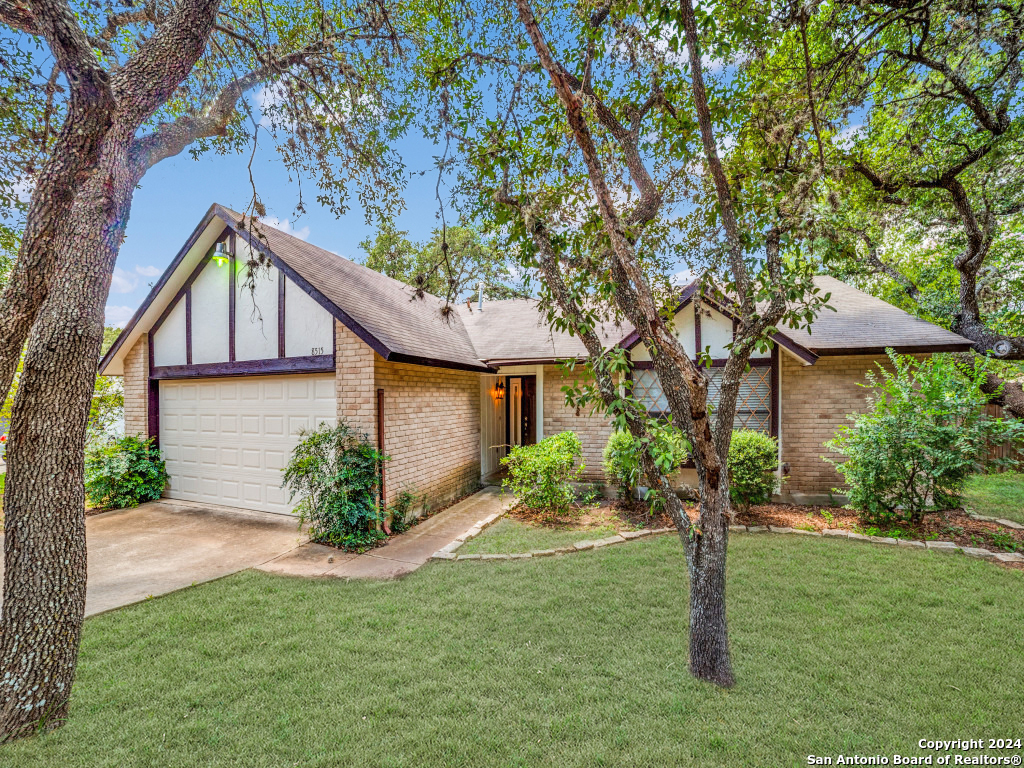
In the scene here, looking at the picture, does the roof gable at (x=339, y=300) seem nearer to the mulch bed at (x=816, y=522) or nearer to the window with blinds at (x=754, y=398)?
the mulch bed at (x=816, y=522)

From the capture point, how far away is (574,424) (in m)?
9.02

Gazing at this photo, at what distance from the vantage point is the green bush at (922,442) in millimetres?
5578

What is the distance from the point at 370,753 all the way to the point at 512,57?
6.10 metres

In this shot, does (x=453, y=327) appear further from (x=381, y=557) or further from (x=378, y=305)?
(x=381, y=557)

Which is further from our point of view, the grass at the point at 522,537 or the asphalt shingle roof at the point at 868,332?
the asphalt shingle roof at the point at 868,332

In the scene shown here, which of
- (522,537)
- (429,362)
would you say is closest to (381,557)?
(522,537)

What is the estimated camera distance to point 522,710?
2.77 meters

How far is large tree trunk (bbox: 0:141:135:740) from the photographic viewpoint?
8.18 ft

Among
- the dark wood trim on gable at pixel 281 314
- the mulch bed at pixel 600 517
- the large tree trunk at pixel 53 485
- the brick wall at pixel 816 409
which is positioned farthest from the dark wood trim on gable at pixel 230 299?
the brick wall at pixel 816 409

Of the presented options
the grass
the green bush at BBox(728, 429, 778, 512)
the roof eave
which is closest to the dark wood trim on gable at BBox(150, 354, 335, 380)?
the grass

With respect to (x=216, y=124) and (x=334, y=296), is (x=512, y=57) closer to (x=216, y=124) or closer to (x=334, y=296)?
(x=216, y=124)

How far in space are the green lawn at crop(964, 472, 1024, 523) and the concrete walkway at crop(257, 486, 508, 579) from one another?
7800 millimetres

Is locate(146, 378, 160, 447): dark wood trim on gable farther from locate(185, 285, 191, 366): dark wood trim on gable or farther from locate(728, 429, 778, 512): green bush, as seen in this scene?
locate(728, 429, 778, 512): green bush

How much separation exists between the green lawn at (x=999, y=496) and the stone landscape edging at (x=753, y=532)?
58 cm
